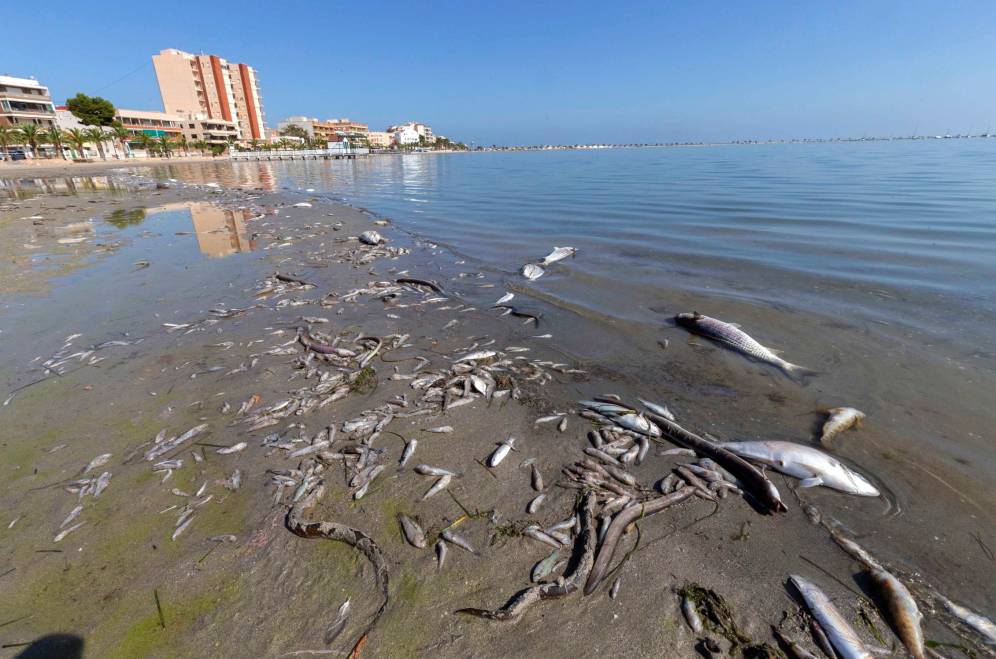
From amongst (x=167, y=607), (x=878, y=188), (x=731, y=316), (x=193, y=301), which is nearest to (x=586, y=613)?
(x=167, y=607)

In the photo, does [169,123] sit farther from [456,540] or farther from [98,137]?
[456,540]

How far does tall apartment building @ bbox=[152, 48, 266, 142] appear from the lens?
128125 millimetres

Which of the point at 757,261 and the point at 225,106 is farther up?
the point at 225,106

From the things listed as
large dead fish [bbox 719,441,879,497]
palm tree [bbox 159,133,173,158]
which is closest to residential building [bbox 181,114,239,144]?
palm tree [bbox 159,133,173,158]

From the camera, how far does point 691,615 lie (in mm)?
3219

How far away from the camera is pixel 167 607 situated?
3.33 metres

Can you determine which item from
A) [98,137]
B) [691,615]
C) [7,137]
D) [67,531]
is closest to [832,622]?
[691,615]

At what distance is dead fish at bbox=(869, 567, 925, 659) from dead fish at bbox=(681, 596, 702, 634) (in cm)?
144

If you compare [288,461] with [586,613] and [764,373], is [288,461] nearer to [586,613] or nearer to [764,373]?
[586,613]

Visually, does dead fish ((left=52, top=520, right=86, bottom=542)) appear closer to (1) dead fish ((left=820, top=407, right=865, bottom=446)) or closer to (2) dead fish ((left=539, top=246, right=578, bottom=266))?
(1) dead fish ((left=820, top=407, right=865, bottom=446))

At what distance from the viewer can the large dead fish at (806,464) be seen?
14.7 feet

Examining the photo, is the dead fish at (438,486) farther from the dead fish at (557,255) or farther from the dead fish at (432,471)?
the dead fish at (557,255)

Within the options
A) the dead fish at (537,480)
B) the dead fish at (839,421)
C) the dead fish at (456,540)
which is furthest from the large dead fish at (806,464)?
the dead fish at (456,540)

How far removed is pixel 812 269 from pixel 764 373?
6.88 metres
